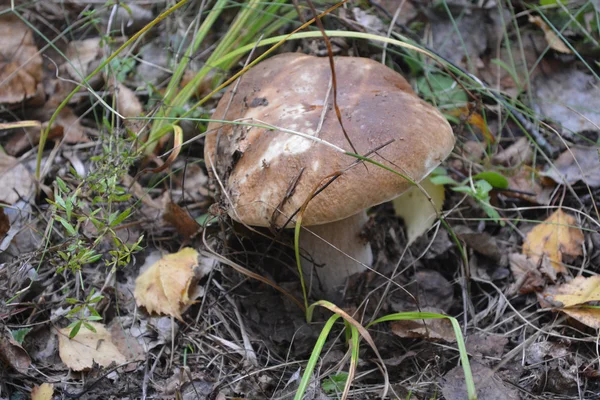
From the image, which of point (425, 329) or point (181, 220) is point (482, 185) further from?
point (181, 220)

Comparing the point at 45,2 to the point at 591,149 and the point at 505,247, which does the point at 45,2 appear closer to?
the point at 505,247

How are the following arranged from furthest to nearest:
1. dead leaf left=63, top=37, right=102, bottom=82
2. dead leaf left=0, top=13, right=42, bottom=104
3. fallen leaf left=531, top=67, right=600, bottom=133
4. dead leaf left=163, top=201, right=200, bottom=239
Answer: dead leaf left=63, top=37, right=102, bottom=82 < dead leaf left=0, top=13, right=42, bottom=104 < fallen leaf left=531, top=67, right=600, bottom=133 < dead leaf left=163, top=201, right=200, bottom=239

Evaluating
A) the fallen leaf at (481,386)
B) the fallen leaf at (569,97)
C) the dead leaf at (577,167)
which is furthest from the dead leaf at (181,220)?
the fallen leaf at (569,97)

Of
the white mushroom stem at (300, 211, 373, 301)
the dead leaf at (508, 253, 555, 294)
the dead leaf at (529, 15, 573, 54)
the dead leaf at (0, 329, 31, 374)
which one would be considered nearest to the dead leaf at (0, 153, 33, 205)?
the dead leaf at (0, 329, 31, 374)

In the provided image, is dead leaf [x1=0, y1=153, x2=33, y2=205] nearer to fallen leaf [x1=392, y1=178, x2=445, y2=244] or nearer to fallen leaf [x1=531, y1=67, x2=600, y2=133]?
fallen leaf [x1=392, y1=178, x2=445, y2=244]

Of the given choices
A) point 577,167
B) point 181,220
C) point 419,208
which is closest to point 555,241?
point 577,167

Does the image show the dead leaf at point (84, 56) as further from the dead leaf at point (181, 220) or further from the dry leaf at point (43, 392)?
the dry leaf at point (43, 392)
